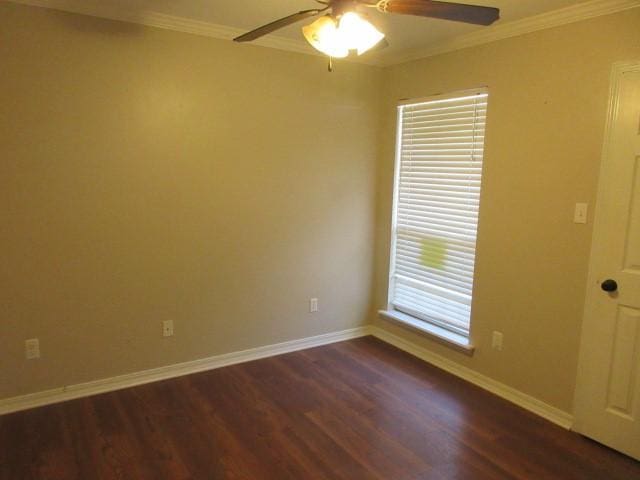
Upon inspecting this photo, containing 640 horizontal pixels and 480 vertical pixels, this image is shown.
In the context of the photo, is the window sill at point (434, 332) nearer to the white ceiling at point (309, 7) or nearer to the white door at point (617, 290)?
the white door at point (617, 290)

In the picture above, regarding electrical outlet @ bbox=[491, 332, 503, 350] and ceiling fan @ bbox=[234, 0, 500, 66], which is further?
electrical outlet @ bbox=[491, 332, 503, 350]

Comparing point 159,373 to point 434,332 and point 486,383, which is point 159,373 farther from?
point 486,383

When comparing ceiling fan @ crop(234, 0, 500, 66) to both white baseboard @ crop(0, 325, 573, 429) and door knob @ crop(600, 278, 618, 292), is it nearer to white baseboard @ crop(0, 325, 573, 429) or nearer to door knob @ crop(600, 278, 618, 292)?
door knob @ crop(600, 278, 618, 292)

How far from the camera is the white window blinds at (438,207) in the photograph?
10.6ft

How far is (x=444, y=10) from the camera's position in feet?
5.38

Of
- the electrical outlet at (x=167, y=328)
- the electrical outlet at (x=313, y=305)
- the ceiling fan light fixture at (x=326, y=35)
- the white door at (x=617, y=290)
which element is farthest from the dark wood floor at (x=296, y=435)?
the ceiling fan light fixture at (x=326, y=35)

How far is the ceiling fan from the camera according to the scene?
1626mm

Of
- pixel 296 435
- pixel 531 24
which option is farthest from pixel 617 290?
pixel 296 435

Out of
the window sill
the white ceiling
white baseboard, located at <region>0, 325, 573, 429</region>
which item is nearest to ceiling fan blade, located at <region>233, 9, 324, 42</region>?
the white ceiling

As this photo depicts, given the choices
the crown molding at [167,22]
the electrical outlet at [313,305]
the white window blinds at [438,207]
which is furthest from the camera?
the electrical outlet at [313,305]

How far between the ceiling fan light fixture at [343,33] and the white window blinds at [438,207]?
1581 mm

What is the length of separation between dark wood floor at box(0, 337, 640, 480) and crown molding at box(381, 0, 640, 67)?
238 cm

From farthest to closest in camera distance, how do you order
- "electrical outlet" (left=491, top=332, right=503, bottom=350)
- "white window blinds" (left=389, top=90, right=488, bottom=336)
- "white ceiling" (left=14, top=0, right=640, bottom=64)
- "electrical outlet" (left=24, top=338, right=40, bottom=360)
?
1. "white window blinds" (left=389, top=90, right=488, bottom=336)
2. "electrical outlet" (left=491, top=332, right=503, bottom=350)
3. "electrical outlet" (left=24, top=338, right=40, bottom=360)
4. "white ceiling" (left=14, top=0, right=640, bottom=64)

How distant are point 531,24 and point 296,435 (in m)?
2.81
